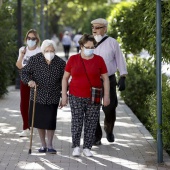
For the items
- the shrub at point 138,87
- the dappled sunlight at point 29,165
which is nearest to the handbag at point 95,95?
the dappled sunlight at point 29,165

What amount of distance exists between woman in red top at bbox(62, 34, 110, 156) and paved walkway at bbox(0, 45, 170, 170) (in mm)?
417

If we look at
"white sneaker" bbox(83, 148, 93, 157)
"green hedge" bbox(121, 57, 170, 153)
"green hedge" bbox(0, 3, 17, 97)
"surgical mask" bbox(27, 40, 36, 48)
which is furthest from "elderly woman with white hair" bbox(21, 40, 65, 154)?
"green hedge" bbox(0, 3, 17, 97)

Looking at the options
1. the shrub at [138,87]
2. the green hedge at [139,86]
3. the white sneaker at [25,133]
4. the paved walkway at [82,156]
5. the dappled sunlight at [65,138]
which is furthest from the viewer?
the shrub at [138,87]

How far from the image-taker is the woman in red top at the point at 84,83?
9.79m

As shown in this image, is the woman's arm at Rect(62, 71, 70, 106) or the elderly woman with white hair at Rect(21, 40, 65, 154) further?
the elderly woman with white hair at Rect(21, 40, 65, 154)

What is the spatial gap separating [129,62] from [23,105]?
751cm

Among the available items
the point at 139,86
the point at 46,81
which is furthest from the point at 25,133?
the point at 139,86

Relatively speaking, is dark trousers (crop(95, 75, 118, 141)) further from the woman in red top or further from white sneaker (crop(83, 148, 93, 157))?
white sneaker (crop(83, 148, 93, 157))

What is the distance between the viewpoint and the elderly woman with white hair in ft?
33.3

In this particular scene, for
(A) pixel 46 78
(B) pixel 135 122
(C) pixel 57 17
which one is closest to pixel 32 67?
(A) pixel 46 78

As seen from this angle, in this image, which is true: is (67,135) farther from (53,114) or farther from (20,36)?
(20,36)

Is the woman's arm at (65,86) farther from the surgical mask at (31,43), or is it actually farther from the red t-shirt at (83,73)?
the surgical mask at (31,43)

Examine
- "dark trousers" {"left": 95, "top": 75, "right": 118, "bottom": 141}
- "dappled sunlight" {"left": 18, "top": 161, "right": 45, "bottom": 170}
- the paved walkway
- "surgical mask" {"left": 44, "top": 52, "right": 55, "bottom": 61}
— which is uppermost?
"surgical mask" {"left": 44, "top": 52, "right": 55, "bottom": 61}

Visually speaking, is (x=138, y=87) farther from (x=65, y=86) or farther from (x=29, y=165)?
(x=29, y=165)
